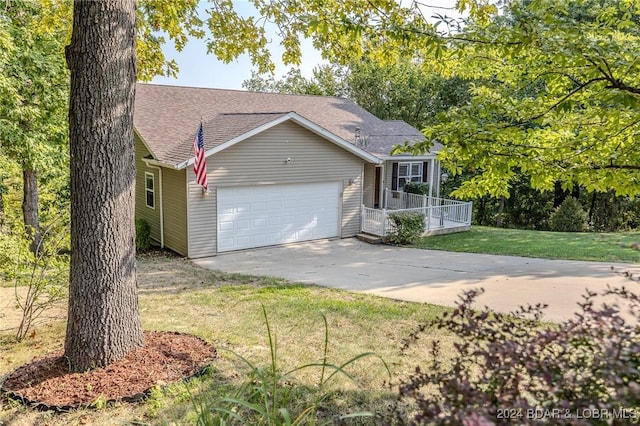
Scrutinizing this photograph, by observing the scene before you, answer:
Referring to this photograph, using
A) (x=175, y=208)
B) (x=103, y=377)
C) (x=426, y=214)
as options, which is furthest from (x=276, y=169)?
(x=103, y=377)

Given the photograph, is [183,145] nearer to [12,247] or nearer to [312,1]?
[12,247]

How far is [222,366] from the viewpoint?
15.2 ft

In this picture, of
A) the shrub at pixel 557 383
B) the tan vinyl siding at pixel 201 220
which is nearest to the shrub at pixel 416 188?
the tan vinyl siding at pixel 201 220

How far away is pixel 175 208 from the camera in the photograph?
43.0 ft

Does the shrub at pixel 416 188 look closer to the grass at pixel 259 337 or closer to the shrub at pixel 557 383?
the grass at pixel 259 337

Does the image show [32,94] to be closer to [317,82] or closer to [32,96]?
[32,96]

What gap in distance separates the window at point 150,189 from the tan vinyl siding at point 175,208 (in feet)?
3.30

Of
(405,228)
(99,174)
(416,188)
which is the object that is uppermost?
(99,174)

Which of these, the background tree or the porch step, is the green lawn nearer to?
the porch step

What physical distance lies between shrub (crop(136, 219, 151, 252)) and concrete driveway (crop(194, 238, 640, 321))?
278 centimetres

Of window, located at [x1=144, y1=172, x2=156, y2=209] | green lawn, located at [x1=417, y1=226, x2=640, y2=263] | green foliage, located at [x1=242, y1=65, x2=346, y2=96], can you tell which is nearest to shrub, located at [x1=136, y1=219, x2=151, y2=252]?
window, located at [x1=144, y1=172, x2=156, y2=209]

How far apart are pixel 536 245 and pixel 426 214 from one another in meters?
3.88

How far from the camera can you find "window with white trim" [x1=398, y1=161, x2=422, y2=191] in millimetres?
18859

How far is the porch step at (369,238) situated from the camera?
1491 centimetres
